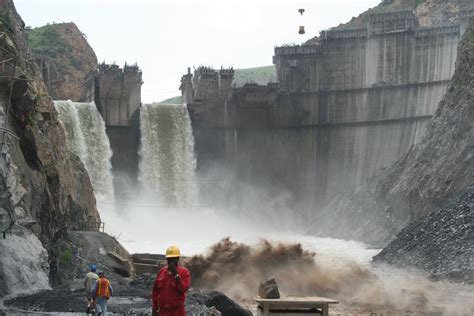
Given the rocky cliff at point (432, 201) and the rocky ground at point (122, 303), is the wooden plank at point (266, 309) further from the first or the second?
the rocky cliff at point (432, 201)

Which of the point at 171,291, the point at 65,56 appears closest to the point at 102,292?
the point at 171,291

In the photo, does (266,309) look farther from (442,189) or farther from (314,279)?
(442,189)

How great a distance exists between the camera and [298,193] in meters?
70.4

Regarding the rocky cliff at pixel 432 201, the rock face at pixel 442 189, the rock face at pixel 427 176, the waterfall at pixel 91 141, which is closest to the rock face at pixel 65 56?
the waterfall at pixel 91 141

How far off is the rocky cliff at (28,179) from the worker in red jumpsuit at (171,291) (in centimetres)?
1208

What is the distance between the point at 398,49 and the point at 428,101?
18.0 ft

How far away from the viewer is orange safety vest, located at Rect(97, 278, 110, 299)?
1767 cm

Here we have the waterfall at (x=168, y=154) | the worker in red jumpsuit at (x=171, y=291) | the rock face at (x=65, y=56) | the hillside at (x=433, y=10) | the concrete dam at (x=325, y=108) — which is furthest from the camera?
the hillside at (x=433, y=10)

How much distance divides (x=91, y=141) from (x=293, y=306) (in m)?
51.1

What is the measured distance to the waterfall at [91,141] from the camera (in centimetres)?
6256

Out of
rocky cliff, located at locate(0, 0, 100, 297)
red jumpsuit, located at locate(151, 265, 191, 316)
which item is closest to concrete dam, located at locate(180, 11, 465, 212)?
rocky cliff, located at locate(0, 0, 100, 297)

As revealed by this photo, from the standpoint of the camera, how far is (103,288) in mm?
17766

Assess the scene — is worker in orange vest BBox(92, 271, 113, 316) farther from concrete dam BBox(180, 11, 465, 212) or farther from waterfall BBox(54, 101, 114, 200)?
concrete dam BBox(180, 11, 465, 212)

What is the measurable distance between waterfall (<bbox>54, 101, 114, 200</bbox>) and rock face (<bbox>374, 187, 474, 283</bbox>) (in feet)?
96.9
